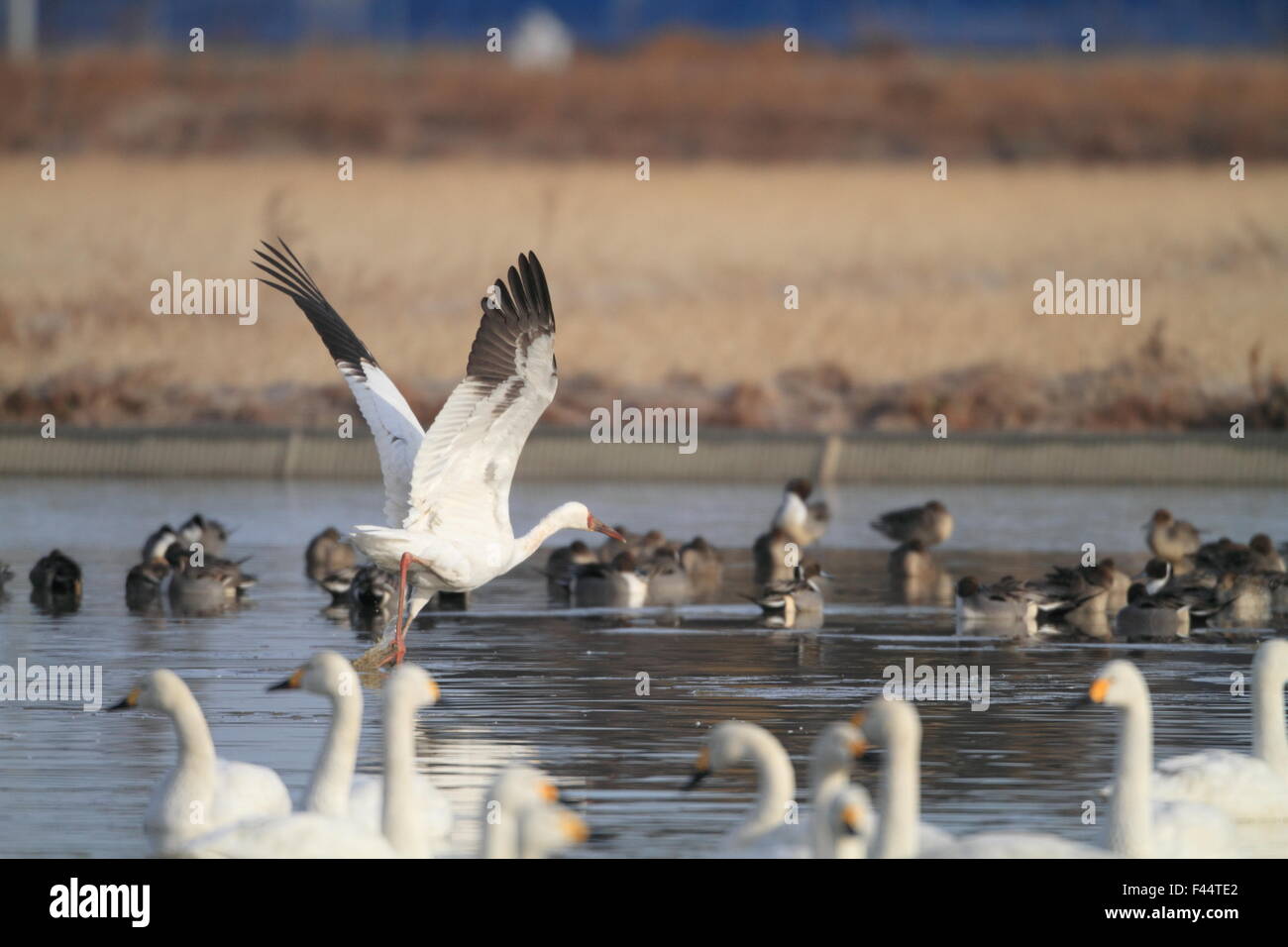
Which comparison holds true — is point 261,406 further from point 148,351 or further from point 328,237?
point 328,237

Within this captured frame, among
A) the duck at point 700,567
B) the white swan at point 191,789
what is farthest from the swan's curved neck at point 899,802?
the duck at point 700,567

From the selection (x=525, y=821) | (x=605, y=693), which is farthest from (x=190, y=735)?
(x=605, y=693)

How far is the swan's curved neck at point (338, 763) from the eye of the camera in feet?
31.0

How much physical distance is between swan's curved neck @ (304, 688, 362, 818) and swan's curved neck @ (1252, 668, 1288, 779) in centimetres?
402

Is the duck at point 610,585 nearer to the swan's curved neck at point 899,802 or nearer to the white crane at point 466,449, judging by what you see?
the white crane at point 466,449

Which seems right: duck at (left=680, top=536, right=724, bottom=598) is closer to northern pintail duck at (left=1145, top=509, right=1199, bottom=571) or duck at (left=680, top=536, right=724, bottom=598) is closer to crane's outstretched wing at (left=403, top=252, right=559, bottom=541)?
northern pintail duck at (left=1145, top=509, right=1199, bottom=571)

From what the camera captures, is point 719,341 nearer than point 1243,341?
No

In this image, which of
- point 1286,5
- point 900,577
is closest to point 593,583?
point 900,577

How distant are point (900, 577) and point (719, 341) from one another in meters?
18.1

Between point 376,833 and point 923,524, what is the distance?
13.2m

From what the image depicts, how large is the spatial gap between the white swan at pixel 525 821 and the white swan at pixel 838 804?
849 millimetres

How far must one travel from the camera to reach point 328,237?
145 feet

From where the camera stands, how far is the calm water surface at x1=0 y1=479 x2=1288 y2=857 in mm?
10391

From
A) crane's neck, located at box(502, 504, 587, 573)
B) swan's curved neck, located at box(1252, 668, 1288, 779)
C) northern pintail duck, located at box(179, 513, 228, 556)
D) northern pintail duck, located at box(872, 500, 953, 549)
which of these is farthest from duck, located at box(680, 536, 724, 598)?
swan's curved neck, located at box(1252, 668, 1288, 779)
